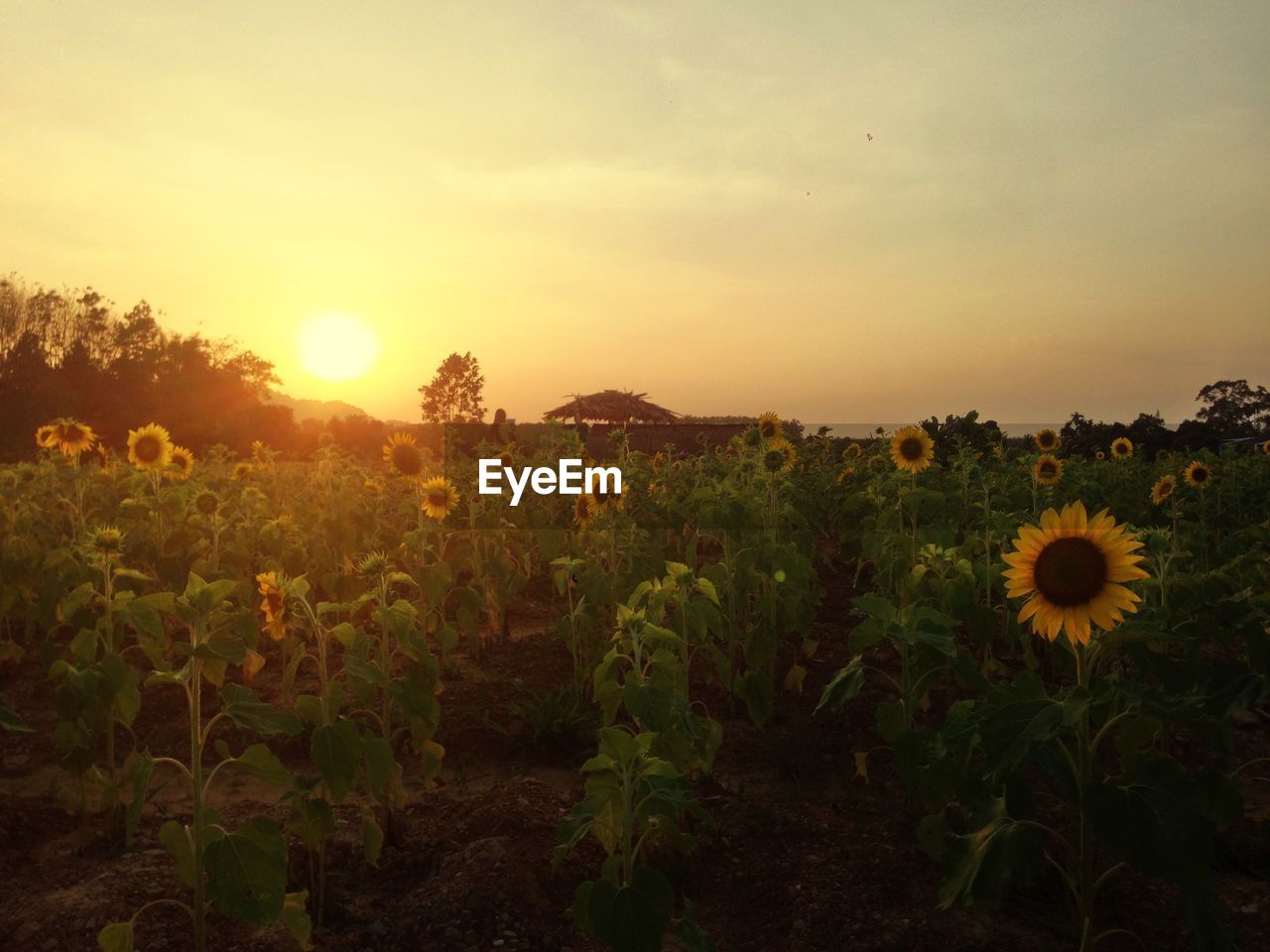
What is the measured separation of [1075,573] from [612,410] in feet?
84.4

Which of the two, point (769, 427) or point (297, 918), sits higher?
point (769, 427)

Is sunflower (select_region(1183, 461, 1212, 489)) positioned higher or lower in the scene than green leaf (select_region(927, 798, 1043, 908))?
higher

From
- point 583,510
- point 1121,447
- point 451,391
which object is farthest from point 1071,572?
point 451,391

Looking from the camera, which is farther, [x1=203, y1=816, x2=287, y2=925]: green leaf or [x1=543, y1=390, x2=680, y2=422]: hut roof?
[x1=543, y1=390, x2=680, y2=422]: hut roof

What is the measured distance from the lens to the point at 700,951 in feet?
8.93

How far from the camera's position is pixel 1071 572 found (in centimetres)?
309

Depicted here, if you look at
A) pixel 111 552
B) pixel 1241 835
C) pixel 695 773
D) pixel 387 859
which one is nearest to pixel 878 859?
pixel 695 773

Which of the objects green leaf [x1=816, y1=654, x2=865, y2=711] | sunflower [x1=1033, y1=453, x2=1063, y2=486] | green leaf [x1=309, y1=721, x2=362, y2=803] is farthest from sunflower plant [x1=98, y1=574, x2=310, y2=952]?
sunflower [x1=1033, y1=453, x2=1063, y2=486]

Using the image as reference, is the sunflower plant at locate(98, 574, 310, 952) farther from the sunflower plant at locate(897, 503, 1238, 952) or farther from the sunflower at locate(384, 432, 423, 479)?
the sunflower at locate(384, 432, 423, 479)

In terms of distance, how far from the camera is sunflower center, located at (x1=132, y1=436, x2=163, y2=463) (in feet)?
25.8

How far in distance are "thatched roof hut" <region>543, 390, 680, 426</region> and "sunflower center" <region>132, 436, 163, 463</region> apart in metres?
20.0

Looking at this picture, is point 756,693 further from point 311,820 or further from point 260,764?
point 260,764

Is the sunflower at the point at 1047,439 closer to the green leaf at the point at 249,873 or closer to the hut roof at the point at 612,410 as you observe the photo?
the green leaf at the point at 249,873

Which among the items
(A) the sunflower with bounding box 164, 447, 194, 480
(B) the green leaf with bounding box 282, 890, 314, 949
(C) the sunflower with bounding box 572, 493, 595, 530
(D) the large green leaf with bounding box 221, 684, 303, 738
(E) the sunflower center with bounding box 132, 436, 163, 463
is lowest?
(B) the green leaf with bounding box 282, 890, 314, 949
